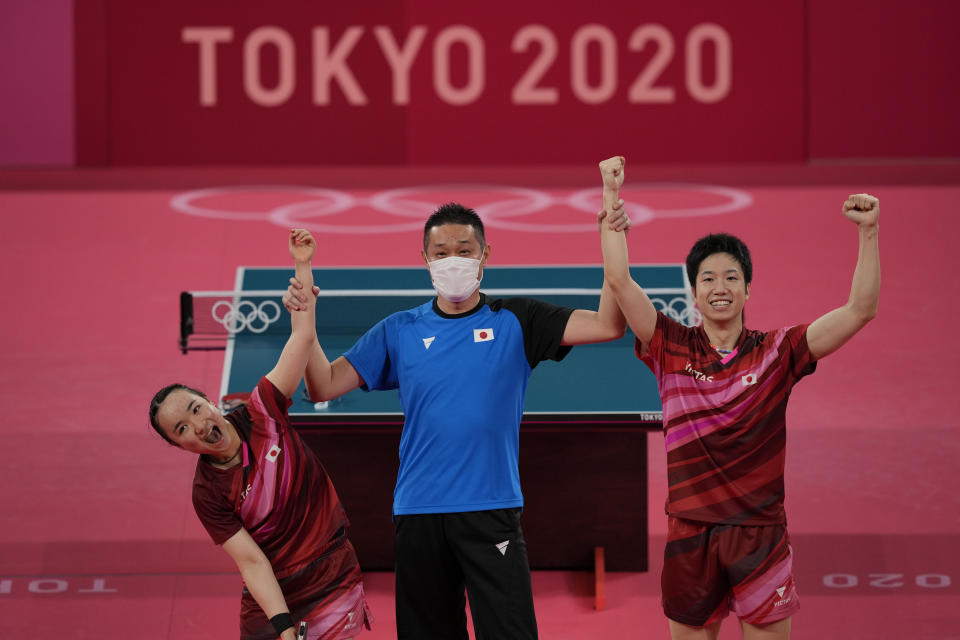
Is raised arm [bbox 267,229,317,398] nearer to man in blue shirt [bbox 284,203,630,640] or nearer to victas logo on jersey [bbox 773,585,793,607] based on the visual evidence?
man in blue shirt [bbox 284,203,630,640]

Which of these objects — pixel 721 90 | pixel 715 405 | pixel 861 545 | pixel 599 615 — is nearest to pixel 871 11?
pixel 721 90

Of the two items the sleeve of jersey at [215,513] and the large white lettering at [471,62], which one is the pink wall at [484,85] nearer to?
the large white lettering at [471,62]

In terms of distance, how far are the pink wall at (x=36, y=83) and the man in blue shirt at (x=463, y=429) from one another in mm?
10413

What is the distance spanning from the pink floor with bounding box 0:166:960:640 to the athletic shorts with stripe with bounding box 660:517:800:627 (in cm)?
144

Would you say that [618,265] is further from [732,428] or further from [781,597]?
[781,597]

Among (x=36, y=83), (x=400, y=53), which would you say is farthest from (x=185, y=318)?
(x=36, y=83)

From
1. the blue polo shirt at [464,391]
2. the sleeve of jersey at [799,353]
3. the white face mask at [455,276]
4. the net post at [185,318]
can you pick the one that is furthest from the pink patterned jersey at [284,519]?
the net post at [185,318]

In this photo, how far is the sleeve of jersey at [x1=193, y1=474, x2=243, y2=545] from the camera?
3.66m

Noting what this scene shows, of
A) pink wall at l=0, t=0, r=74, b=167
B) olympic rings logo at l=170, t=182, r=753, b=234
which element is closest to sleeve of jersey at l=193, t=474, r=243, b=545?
olympic rings logo at l=170, t=182, r=753, b=234

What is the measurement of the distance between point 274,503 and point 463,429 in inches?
23.1

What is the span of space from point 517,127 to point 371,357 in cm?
970

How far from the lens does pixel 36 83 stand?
13.3 metres

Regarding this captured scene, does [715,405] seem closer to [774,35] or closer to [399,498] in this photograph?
[399,498]

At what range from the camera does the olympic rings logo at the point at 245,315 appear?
18.6 ft
